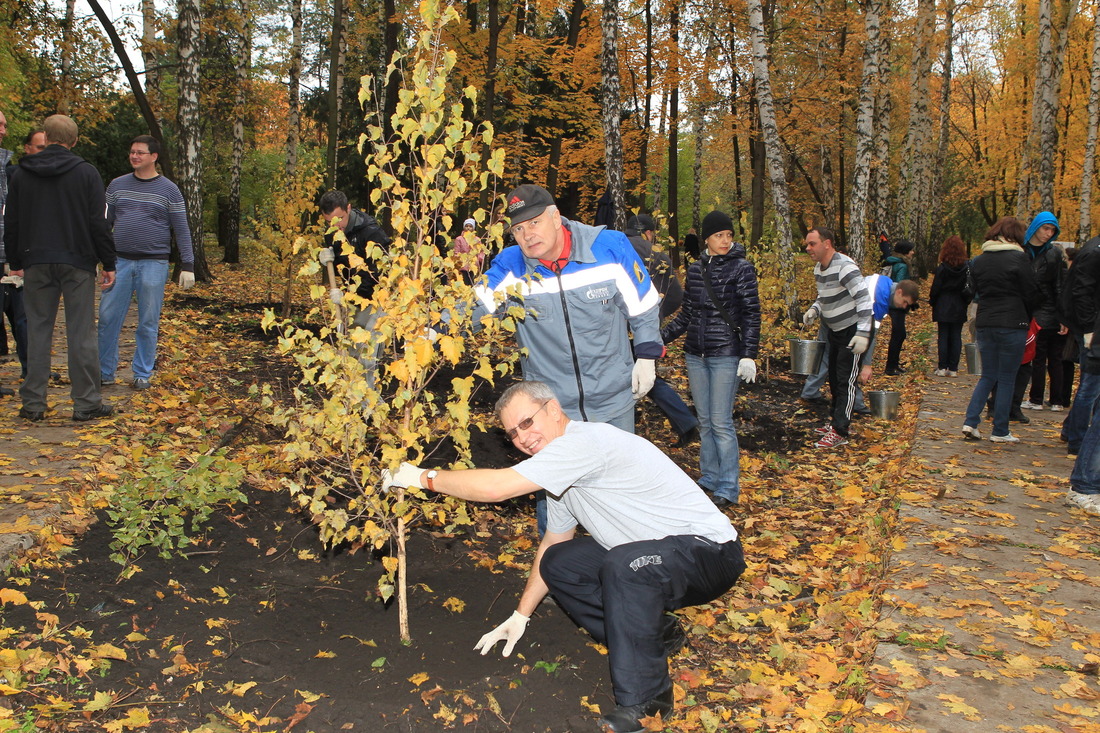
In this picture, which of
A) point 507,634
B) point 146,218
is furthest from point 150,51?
point 507,634

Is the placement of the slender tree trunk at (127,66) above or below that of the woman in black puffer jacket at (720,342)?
above

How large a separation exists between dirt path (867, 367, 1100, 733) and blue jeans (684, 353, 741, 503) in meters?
1.19

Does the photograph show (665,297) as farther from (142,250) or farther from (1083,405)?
(142,250)

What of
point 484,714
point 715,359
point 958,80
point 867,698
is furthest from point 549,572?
point 958,80

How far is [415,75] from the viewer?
3086 mm

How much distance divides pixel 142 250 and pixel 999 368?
7.51 m

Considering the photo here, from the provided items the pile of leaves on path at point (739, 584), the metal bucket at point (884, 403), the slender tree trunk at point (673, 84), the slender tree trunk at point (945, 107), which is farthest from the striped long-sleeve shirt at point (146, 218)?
the slender tree trunk at point (945, 107)

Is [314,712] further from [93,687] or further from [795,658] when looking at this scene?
[795,658]

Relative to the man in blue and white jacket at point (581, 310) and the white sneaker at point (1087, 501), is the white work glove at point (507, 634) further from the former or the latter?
the white sneaker at point (1087, 501)

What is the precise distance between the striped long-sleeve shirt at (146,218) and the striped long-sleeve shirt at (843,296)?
5784mm

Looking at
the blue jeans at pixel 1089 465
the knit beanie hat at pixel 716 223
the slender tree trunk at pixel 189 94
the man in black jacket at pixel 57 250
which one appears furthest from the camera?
the slender tree trunk at pixel 189 94

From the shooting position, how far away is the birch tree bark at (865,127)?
15.2m

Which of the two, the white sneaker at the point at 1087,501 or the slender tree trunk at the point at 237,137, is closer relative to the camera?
the white sneaker at the point at 1087,501

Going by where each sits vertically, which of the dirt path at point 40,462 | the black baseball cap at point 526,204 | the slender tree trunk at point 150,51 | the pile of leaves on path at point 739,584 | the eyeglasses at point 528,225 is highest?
the slender tree trunk at point 150,51
